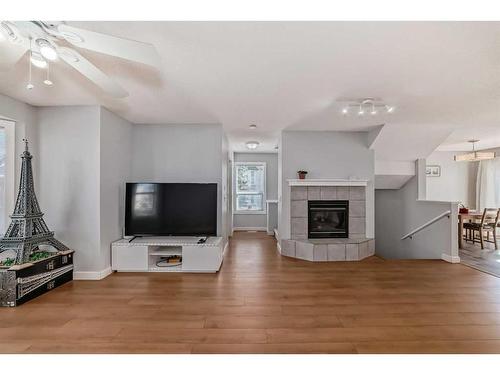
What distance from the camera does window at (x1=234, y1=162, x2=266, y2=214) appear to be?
792cm

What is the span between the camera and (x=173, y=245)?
3941 mm

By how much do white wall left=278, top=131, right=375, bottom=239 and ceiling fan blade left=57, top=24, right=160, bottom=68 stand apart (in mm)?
3729

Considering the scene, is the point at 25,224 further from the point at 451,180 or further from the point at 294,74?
the point at 451,180

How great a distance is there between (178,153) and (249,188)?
143 inches

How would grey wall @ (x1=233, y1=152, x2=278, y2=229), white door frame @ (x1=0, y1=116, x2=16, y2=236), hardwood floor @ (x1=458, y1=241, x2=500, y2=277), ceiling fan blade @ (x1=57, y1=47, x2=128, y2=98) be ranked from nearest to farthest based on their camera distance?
1. ceiling fan blade @ (x1=57, y1=47, x2=128, y2=98)
2. white door frame @ (x1=0, y1=116, x2=16, y2=236)
3. hardwood floor @ (x1=458, y1=241, x2=500, y2=277)
4. grey wall @ (x1=233, y1=152, x2=278, y2=229)

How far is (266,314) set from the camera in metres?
2.57

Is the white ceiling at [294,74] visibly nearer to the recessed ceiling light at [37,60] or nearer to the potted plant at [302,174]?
the recessed ceiling light at [37,60]

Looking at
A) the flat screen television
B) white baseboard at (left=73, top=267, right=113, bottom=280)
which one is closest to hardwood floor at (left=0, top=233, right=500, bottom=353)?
white baseboard at (left=73, top=267, right=113, bottom=280)

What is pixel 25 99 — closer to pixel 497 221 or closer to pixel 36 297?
pixel 36 297

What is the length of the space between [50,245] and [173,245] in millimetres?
1492

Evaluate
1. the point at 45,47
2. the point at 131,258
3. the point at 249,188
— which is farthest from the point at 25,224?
the point at 249,188

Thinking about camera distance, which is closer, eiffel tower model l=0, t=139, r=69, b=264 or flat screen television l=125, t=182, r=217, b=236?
eiffel tower model l=0, t=139, r=69, b=264

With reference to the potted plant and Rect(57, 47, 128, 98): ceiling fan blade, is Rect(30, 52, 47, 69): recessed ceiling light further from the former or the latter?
the potted plant
